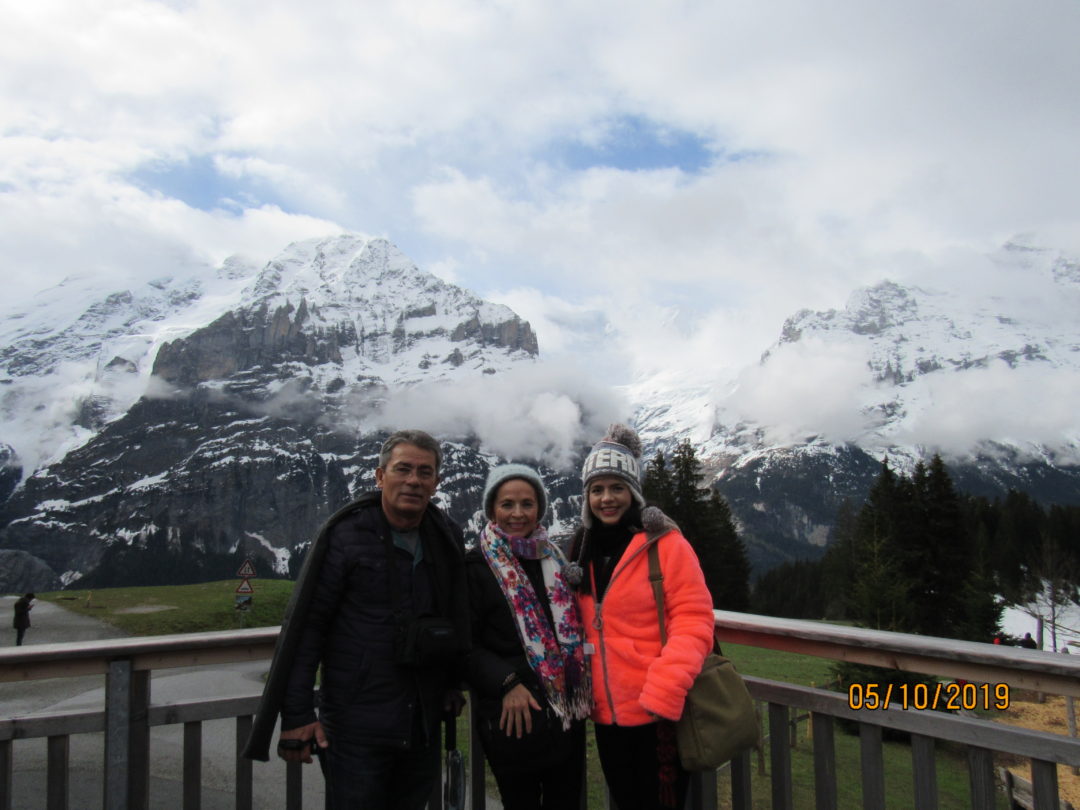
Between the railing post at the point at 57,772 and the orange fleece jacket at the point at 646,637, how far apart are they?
2.85m

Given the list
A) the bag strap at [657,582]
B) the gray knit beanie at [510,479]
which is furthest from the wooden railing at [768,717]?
the gray knit beanie at [510,479]

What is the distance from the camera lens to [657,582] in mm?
3645

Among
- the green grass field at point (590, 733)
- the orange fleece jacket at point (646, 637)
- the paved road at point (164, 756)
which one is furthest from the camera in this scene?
the green grass field at point (590, 733)

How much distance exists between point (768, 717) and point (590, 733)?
529 inches

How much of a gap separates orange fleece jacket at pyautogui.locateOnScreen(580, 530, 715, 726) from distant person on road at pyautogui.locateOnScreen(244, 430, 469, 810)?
79 centimetres

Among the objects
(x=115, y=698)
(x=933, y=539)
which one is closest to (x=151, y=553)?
(x=933, y=539)

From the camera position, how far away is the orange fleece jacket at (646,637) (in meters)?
3.38

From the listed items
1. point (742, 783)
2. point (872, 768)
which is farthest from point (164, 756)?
point (872, 768)

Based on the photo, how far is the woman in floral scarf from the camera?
3.60 m

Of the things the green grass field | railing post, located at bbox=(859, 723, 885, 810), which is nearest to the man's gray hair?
railing post, located at bbox=(859, 723, 885, 810)

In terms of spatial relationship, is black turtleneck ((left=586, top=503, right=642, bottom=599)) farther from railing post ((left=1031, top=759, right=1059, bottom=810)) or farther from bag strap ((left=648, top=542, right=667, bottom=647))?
railing post ((left=1031, top=759, right=1059, bottom=810))

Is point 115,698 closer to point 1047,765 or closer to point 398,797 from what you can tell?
point 398,797

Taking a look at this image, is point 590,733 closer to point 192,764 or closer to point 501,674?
point 192,764

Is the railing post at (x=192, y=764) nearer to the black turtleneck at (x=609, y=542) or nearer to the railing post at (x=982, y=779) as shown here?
the black turtleneck at (x=609, y=542)
